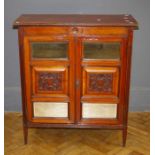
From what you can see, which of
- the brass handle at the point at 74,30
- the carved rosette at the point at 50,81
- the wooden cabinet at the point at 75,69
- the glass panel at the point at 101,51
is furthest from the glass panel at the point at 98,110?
the brass handle at the point at 74,30

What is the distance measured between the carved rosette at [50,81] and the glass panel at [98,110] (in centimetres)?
23

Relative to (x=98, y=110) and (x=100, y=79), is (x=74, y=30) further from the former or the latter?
(x=98, y=110)

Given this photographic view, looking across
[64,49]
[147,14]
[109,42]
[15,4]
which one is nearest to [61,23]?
[64,49]

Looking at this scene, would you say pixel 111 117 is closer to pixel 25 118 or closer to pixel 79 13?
pixel 25 118

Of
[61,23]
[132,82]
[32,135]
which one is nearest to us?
[61,23]

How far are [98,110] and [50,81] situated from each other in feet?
1.30

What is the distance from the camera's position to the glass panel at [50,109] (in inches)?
80.8

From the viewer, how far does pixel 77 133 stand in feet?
7.53

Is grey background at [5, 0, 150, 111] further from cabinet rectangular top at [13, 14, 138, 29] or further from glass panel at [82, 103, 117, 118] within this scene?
glass panel at [82, 103, 117, 118]

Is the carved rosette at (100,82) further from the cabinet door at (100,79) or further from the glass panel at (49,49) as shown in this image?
the glass panel at (49,49)

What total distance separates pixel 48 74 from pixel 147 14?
39.3 inches

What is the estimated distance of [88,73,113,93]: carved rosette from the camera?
6.47 feet

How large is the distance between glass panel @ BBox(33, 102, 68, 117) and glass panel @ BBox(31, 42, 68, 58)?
13.5 inches

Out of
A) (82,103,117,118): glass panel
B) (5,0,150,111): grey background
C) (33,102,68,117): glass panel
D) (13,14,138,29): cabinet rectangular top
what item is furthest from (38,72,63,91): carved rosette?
(5,0,150,111): grey background
